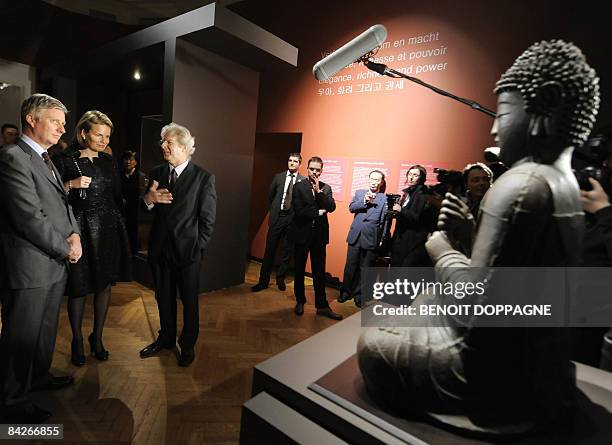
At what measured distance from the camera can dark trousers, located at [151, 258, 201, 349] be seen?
2693mm

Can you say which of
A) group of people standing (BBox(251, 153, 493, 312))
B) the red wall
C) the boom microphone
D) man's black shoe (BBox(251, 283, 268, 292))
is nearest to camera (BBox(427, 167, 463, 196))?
group of people standing (BBox(251, 153, 493, 312))

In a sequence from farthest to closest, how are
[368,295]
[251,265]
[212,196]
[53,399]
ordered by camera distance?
[251,265]
[368,295]
[212,196]
[53,399]

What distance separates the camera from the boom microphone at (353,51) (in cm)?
179

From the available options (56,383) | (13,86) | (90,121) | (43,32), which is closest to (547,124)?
(90,121)

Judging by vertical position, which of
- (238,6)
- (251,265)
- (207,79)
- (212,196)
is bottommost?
(251,265)

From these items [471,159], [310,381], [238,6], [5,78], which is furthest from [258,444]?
[5,78]

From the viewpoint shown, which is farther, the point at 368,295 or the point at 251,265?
the point at 251,265

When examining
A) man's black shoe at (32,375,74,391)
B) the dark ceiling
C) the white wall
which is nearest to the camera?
man's black shoe at (32,375,74,391)

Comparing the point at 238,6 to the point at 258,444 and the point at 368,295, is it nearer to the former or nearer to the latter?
the point at 368,295

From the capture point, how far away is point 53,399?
222 cm

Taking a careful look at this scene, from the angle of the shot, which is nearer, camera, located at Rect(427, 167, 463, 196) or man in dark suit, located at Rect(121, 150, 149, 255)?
camera, located at Rect(427, 167, 463, 196)

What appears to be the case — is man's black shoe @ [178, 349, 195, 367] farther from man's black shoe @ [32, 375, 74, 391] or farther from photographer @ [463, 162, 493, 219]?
photographer @ [463, 162, 493, 219]

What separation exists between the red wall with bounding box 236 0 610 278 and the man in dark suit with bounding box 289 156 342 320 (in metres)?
1.21

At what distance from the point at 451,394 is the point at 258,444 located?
0.67 meters
